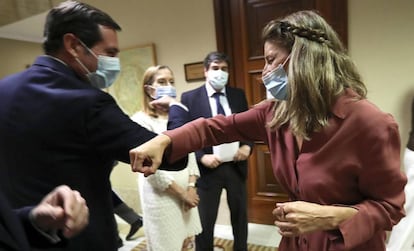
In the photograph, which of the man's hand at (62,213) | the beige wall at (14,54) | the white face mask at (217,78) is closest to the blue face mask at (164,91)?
the white face mask at (217,78)

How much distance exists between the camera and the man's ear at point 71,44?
3.15ft

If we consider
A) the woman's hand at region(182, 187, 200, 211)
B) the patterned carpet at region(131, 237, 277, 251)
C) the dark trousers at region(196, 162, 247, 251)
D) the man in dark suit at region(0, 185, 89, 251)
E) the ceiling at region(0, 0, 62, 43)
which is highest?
the ceiling at region(0, 0, 62, 43)

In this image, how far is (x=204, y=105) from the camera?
82.3 inches

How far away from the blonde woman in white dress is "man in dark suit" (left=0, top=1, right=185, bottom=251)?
682 mm

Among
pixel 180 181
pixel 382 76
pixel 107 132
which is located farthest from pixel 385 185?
pixel 382 76

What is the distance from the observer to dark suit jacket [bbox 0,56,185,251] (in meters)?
0.84

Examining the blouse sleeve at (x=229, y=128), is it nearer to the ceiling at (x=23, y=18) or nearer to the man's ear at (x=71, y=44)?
the man's ear at (x=71, y=44)

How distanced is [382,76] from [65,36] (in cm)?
208

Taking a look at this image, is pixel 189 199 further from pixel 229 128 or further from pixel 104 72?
pixel 104 72

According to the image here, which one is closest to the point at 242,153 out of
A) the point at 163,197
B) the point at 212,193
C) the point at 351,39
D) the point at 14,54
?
the point at 212,193

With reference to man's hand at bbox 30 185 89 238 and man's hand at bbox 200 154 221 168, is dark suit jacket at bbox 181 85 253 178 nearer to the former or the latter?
man's hand at bbox 200 154 221 168

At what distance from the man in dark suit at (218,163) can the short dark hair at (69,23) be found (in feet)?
3.62

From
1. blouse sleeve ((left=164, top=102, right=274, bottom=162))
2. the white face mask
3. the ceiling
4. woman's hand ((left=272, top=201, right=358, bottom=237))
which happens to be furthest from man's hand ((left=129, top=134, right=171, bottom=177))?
the ceiling

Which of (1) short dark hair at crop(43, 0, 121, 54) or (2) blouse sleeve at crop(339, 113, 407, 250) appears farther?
(1) short dark hair at crop(43, 0, 121, 54)
